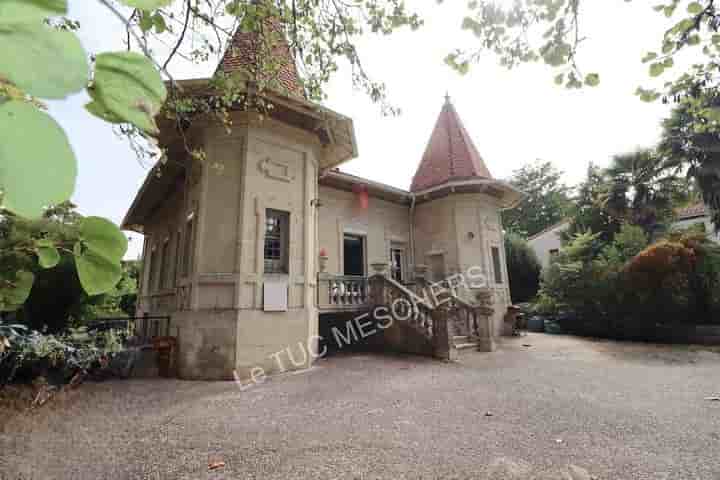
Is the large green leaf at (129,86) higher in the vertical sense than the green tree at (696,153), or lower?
lower

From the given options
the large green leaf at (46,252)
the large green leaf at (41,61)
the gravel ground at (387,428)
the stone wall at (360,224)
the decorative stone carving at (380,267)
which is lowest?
the gravel ground at (387,428)

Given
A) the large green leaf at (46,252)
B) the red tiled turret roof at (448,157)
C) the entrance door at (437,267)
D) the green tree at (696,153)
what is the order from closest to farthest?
the large green leaf at (46,252) < the entrance door at (437,267) < the red tiled turret roof at (448,157) < the green tree at (696,153)

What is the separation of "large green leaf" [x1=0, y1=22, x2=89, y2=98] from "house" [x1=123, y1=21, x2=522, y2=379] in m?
4.60

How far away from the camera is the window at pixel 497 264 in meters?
13.0

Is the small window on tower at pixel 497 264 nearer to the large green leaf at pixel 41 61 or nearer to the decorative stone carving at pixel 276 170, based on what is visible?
the decorative stone carving at pixel 276 170

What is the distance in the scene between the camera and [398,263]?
13070 millimetres

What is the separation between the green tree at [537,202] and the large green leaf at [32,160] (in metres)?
33.3

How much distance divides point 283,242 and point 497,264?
9141mm

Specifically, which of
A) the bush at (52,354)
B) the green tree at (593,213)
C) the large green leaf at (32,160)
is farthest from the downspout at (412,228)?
the large green leaf at (32,160)

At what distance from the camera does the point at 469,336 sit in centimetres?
991

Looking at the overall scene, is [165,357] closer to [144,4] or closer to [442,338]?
[442,338]

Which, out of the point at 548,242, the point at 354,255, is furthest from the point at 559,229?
the point at 354,255

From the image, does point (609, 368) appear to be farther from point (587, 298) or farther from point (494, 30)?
point (494, 30)

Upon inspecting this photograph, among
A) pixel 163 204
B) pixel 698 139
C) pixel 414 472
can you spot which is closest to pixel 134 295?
pixel 163 204
